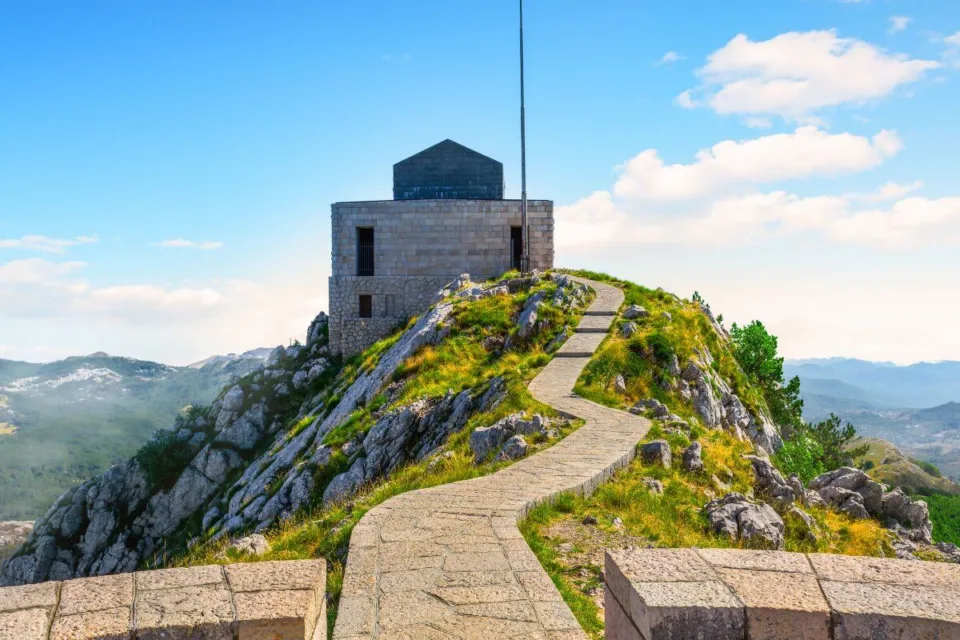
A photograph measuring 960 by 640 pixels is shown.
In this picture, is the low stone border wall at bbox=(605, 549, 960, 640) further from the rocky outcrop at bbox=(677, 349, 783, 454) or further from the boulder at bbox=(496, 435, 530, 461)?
the rocky outcrop at bbox=(677, 349, 783, 454)

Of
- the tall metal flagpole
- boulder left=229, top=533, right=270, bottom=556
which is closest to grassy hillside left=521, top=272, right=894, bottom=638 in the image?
boulder left=229, top=533, right=270, bottom=556

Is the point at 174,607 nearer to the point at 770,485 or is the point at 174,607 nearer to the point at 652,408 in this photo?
the point at 770,485

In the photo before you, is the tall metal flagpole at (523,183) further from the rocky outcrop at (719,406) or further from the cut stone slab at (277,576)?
the cut stone slab at (277,576)

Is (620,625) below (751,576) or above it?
below

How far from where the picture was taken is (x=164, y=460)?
29172 mm

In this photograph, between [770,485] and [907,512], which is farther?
[907,512]

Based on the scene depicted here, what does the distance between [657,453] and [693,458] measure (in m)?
0.61

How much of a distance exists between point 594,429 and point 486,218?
817 inches

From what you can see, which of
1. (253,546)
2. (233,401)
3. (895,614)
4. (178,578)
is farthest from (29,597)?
(233,401)

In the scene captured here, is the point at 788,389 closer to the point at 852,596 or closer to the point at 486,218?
the point at 486,218

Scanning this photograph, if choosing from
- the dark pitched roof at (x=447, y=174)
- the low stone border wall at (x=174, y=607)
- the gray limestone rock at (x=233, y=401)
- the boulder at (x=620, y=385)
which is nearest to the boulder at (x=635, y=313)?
the boulder at (x=620, y=385)

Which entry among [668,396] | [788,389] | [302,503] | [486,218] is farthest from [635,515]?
[486,218]

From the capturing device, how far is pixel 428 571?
5906mm

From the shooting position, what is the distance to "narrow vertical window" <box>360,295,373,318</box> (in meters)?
31.6
